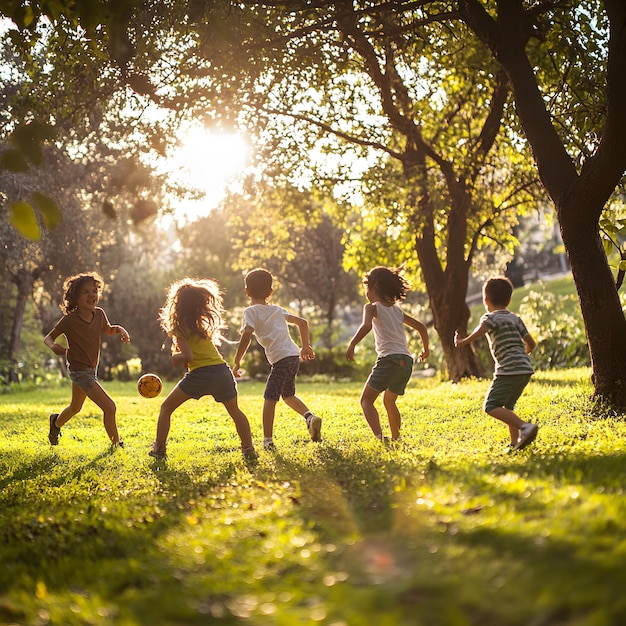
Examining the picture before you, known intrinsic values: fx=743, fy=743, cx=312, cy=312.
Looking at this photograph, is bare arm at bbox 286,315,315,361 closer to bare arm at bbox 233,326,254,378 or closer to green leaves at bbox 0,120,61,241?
bare arm at bbox 233,326,254,378

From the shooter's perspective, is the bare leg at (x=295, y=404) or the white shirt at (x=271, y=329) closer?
the white shirt at (x=271, y=329)

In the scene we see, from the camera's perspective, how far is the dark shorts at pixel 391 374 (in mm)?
7793

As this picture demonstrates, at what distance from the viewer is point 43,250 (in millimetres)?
23672

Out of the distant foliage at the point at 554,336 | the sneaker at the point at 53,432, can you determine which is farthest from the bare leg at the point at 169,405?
the distant foliage at the point at 554,336

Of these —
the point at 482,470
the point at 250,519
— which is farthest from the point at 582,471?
the point at 250,519

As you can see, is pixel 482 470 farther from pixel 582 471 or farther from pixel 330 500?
pixel 330 500

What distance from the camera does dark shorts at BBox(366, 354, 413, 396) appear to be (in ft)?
25.6

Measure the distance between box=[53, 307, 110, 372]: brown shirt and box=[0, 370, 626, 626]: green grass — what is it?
131cm

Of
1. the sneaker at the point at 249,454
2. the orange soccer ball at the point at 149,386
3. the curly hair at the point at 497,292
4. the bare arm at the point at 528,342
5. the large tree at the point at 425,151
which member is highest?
the large tree at the point at 425,151

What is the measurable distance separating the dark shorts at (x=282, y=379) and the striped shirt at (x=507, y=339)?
84.1 inches

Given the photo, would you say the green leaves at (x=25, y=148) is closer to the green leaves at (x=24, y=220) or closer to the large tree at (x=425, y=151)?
the green leaves at (x=24, y=220)

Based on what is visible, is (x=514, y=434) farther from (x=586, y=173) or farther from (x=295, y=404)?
(x=586, y=173)

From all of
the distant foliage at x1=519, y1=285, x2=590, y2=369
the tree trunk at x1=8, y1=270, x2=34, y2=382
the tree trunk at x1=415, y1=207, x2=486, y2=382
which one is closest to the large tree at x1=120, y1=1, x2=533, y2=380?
the tree trunk at x1=415, y1=207, x2=486, y2=382

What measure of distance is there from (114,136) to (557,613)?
963 inches
